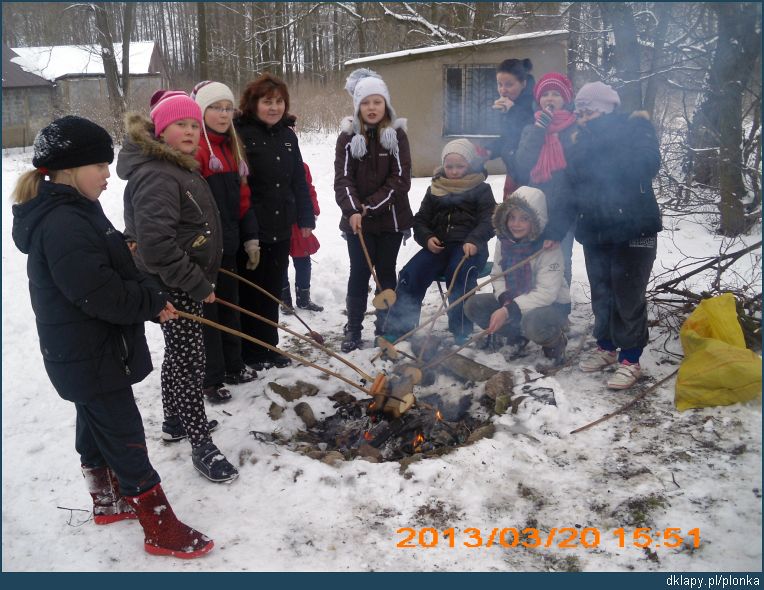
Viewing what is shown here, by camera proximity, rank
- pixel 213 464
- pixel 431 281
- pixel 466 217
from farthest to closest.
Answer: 1. pixel 431 281
2. pixel 466 217
3. pixel 213 464

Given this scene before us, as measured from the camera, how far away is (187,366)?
10.2 ft

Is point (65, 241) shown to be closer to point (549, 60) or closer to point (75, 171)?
point (75, 171)

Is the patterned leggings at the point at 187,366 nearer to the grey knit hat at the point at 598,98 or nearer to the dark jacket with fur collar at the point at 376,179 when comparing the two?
the dark jacket with fur collar at the point at 376,179

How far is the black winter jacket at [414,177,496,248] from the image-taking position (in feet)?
14.6

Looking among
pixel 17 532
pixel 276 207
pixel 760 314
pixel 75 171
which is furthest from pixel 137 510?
pixel 760 314

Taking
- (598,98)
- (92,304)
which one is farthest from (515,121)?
(92,304)

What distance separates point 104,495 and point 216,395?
1195mm

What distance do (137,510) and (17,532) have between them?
0.71 meters

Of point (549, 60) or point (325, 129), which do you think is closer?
point (549, 60)

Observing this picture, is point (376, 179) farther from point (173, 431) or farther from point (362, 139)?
point (173, 431)

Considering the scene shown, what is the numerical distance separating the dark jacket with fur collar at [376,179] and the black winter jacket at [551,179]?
90 centimetres

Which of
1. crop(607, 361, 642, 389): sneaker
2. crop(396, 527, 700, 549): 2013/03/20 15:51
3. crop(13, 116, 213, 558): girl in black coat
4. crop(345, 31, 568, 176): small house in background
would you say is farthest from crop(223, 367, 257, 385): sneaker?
crop(345, 31, 568, 176): small house in background

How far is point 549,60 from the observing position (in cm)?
960

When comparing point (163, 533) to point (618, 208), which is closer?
point (163, 533)
